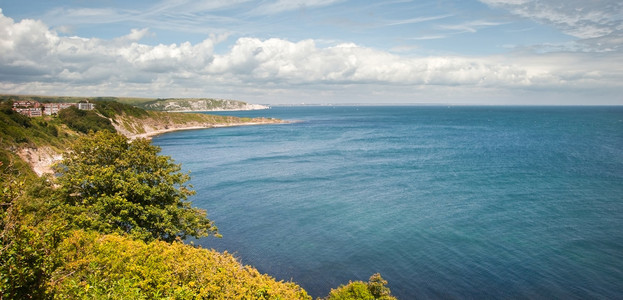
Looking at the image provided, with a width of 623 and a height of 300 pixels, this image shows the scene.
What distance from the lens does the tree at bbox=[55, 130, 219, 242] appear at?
93.4 ft

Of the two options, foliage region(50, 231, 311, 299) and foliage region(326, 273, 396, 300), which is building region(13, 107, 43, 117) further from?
foliage region(326, 273, 396, 300)

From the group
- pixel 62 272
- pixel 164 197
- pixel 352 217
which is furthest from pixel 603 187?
pixel 62 272

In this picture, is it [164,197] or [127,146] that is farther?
[127,146]

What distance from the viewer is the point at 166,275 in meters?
18.4

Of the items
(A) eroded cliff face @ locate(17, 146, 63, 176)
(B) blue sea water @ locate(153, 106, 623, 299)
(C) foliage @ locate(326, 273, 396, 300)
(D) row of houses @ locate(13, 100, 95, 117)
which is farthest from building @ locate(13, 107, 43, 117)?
(C) foliage @ locate(326, 273, 396, 300)

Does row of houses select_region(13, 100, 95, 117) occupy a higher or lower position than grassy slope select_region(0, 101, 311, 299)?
higher

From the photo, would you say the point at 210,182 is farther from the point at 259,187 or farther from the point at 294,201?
the point at 294,201

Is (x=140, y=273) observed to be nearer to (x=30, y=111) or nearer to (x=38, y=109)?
(x=30, y=111)

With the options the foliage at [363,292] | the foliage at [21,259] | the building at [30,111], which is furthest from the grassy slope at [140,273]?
the building at [30,111]

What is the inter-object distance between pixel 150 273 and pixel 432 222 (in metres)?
38.8

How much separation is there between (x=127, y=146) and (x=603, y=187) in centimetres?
7250

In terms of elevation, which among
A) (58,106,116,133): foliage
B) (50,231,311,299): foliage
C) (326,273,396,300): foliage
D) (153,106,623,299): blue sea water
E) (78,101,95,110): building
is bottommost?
(153,106,623,299): blue sea water

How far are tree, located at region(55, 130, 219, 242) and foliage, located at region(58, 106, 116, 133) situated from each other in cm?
10981

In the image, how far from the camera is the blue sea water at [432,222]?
3438 cm
